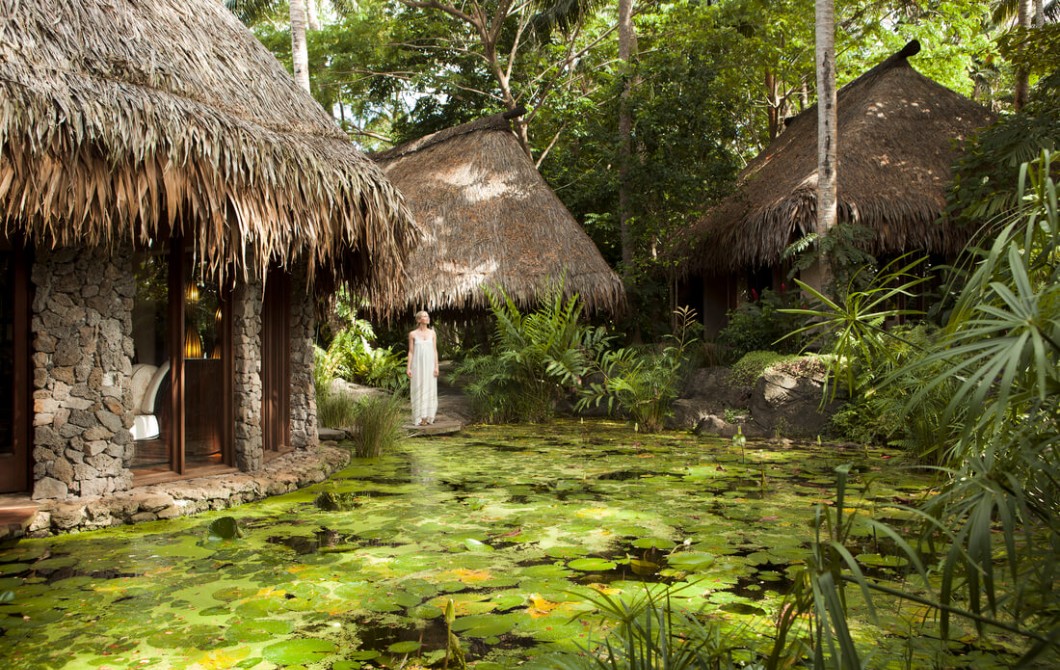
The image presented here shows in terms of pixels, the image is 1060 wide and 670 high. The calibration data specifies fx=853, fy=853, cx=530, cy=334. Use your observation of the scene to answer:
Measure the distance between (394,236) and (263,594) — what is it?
3.85 meters

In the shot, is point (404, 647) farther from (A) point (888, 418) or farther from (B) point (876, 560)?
(A) point (888, 418)

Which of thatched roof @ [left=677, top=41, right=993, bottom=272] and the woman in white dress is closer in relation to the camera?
the woman in white dress

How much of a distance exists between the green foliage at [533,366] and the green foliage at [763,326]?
69.9 inches

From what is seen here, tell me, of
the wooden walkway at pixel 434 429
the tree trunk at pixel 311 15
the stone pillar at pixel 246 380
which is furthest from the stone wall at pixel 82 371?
the tree trunk at pixel 311 15

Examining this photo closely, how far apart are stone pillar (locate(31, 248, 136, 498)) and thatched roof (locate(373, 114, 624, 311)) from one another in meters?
6.56

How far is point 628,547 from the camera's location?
4203 mm

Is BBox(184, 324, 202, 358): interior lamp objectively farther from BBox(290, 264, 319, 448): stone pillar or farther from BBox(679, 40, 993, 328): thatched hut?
BBox(679, 40, 993, 328): thatched hut

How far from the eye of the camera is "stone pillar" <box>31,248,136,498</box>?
4.88 metres

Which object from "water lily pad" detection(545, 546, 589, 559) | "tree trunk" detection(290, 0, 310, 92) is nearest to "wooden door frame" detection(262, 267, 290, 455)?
"water lily pad" detection(545, 546, 589, 559)

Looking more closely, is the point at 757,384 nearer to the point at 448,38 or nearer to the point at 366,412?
the point at 366,412

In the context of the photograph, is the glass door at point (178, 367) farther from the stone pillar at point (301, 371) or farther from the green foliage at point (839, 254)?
the green foliage at point (839, 254)

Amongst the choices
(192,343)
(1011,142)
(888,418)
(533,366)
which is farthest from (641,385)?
(192,343)

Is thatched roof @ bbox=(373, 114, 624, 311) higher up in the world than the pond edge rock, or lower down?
higher up

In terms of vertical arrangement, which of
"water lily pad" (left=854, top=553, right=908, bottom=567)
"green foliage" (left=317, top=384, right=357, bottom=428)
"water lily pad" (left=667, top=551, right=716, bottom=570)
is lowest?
"water lily pad" (left=854, top=553, right=908, bottom=567)
